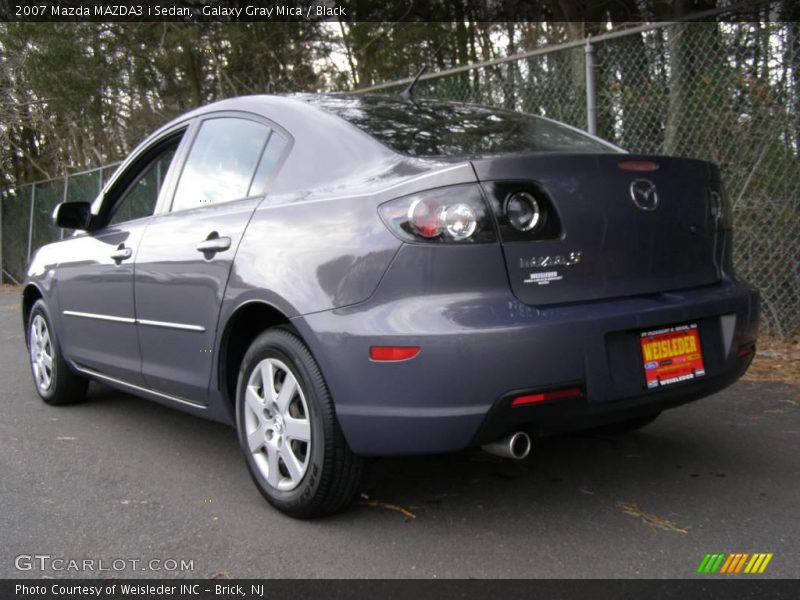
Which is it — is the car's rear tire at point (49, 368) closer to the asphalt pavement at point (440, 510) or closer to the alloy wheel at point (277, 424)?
the asphalt pavement at point (440, 510)

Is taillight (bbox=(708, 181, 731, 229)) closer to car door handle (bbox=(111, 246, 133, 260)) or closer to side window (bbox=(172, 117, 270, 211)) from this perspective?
side window (bbox=(172, 117, 270, 211))

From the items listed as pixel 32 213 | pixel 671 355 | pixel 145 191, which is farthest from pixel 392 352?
pixel 32 213

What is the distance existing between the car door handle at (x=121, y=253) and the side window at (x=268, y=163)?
96cm

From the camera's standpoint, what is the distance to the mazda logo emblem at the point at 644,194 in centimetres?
285

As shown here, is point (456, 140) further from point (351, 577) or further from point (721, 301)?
point (351, 577)

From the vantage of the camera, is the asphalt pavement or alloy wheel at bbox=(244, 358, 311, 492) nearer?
the asphalt pavement

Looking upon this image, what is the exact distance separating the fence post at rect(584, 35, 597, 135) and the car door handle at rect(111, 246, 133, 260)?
3671 mm

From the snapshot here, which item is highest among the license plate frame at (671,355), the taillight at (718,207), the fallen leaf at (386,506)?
the taillight at (718,207)

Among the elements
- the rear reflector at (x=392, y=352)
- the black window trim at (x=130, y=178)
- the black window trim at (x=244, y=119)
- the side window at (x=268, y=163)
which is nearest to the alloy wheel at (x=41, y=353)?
the black window trim at (x=130, y=178)

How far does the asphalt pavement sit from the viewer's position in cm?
264

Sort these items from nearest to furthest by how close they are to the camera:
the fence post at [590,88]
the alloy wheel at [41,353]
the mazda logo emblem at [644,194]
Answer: the mazda logo emblem at [644,194] < the alloy wheel at [41,353] < the fence post at [590,88]

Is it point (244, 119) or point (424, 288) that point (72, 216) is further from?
point (424, 288)

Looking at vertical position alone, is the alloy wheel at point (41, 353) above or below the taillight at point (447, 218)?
below

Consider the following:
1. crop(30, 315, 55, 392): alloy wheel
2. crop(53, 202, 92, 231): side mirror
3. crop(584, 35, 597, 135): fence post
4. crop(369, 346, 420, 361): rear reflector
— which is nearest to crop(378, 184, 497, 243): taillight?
crop(369, 346, 420, 361): rear reflector
